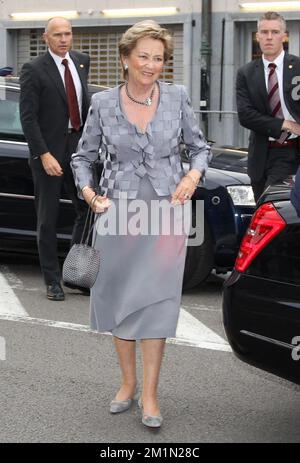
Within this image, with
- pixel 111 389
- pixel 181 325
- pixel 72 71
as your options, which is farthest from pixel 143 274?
pixel 72 71

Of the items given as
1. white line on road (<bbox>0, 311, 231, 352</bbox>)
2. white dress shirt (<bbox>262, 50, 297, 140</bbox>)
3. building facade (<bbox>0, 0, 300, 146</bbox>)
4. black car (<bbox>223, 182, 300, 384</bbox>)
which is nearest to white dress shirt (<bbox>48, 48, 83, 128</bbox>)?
white dress shirt (<bbox>262, 50, 297, 140</bbox>)

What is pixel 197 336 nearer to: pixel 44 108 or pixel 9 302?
pixel 9 302

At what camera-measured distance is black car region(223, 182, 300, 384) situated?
13.9 feet

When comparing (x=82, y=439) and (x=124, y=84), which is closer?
(x=82, y=439)

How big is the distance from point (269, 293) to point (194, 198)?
3393 millimetres

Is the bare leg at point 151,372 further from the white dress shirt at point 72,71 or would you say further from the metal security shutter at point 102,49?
the metal security shutter at point 102,49

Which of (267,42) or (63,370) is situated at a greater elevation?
(267,42)

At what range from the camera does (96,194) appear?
4.95 meters

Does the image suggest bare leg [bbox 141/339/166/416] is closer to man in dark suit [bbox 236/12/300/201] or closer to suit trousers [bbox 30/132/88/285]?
man in dark suit [bbox 236/12/300/201]

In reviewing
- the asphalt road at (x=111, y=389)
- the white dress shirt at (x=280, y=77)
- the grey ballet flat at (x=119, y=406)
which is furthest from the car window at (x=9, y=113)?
the grey ballet flat at (x=119, y=406)

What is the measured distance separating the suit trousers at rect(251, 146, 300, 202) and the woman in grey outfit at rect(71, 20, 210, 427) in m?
2.35

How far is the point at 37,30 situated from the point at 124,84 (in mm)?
14969

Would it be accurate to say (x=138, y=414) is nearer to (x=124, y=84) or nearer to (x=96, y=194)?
(x=96, y=194)
